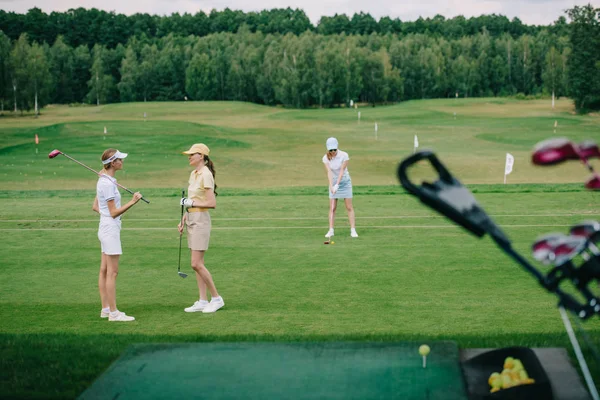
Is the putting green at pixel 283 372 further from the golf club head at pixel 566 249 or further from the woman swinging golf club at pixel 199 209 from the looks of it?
the woman swinging golf club at pixel 199 209

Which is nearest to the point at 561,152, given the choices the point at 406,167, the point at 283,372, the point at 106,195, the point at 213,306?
the point at 406,167

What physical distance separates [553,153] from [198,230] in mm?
6613

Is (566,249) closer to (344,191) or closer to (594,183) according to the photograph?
(594,183)

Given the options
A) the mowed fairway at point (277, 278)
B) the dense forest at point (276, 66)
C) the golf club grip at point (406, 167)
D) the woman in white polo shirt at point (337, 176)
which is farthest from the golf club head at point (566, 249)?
the dense forest at point (276, 66)

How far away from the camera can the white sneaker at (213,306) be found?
9.13 m

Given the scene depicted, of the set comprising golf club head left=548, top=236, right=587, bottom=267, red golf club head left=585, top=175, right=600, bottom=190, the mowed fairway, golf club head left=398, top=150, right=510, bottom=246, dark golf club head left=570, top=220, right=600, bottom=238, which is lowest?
the mowed fairway

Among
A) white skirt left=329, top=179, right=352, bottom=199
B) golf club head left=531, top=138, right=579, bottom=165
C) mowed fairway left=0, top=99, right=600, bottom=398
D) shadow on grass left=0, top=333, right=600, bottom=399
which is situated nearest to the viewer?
golf club head left=531, top=138, right=579, bottom=165

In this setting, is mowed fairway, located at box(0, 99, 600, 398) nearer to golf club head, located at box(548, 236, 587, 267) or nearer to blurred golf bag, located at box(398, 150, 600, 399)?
blurred golf bag, located at box(398, 150, 600, 399)

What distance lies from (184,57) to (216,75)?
1051cm

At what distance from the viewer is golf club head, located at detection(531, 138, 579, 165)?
324 centimetres

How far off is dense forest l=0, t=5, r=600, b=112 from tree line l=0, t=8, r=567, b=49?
0.39 meters

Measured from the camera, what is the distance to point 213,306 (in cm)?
917

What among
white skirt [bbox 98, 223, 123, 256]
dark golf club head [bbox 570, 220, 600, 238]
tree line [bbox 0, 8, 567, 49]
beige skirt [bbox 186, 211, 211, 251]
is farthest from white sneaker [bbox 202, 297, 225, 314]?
tree line [bbox 0, 8, 567, 49]

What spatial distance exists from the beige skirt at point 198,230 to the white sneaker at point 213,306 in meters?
0.67
